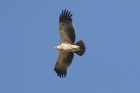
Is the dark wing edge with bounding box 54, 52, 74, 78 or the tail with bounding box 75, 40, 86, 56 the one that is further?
the dark wing edge with bounding box 54, 52, 74, 78

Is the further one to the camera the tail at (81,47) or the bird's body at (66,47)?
the bird's body at (66,47)

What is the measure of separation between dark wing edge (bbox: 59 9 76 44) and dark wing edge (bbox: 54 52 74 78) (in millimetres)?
957

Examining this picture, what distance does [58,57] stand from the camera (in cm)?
2897

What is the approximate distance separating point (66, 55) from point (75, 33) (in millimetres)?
1485

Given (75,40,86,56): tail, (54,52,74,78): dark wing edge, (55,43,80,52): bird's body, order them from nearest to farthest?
(75,40,86,56): tail
(55,43,80,52): bird's body
(54,52,74,78): dark wing edge

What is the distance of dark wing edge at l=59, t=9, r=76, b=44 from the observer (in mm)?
27973

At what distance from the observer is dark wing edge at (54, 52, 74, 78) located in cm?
2872

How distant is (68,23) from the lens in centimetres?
2805

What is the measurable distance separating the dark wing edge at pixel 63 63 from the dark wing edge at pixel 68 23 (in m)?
0.96

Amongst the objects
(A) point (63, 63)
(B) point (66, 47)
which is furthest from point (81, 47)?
(A) point (63, 63)

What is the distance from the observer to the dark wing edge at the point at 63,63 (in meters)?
28.7

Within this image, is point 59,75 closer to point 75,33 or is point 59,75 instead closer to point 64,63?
point 64,63

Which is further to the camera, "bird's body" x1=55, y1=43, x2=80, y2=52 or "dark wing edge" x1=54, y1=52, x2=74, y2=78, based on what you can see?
"dark wing edge" x1=54, y1=52, x2=74, y2=78

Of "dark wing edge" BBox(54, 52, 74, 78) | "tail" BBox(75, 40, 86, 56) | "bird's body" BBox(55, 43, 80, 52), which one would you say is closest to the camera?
"tail" BBox(75, 40, 86, 56)
